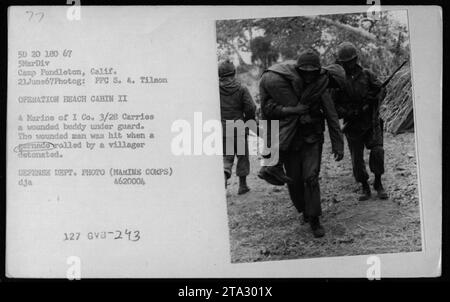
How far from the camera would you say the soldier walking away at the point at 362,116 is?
3.86 m

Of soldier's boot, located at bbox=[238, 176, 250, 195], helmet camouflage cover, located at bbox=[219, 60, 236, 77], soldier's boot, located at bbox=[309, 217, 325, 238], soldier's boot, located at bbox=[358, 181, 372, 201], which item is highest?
helmet camouflage cover, located at bbox=[219, 60, 236, 77]

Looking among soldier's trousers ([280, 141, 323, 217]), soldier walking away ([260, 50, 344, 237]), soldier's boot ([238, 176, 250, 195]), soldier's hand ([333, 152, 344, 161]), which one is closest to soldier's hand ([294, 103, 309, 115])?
soldier walking away ([260, 50, 344, 237])

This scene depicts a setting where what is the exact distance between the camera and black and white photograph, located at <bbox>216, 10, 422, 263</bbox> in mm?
3842

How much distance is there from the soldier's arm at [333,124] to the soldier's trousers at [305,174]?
0.24 feet

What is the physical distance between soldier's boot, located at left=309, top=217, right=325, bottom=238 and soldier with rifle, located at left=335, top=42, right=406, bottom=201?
0.26 meters

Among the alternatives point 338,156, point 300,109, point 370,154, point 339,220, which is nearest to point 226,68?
point 300,109

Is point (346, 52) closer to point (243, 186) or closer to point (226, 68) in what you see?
point (226, 68)

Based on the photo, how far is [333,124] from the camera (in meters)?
3.84

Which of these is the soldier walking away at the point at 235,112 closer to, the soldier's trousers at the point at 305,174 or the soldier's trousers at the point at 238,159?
the soldier's trousers at the point at 238,159

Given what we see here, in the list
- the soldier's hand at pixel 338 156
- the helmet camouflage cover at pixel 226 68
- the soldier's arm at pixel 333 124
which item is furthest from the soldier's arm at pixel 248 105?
the soldier's hand at pixel 338 156

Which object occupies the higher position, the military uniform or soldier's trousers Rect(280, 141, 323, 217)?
the military uniform

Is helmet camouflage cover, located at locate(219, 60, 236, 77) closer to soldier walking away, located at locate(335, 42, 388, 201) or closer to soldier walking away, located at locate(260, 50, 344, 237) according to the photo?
soldier walking away, located at locate(260, 50, 344, 237)

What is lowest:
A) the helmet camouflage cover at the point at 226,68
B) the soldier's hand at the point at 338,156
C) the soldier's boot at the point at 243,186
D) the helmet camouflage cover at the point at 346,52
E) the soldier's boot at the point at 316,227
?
the soldier's boot at the point at 316,227
